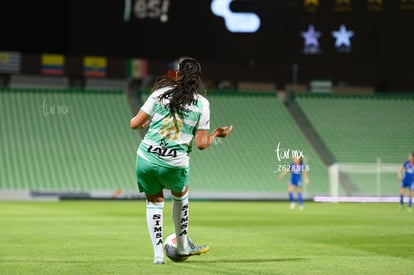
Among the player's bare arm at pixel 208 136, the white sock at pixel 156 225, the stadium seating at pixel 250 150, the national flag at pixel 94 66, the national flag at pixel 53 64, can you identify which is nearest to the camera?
the player's bare arm at pixel 208 136

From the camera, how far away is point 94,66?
1832 inches

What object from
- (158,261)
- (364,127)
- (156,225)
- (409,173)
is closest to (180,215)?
(156,225)

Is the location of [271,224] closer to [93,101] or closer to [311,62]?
[311,62]

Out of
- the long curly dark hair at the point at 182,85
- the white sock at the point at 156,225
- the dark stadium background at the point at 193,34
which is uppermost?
the dark stadium background at the point at 193,34

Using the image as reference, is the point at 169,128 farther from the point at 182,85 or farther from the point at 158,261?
the point at 158,261

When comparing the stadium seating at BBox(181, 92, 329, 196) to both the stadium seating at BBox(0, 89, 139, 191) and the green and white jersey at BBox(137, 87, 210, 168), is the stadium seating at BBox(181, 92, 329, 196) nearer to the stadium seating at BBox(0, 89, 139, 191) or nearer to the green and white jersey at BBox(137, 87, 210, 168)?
the stadium seating at BBox(0, 89, 139, 191)

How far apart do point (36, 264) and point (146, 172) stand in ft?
6.07

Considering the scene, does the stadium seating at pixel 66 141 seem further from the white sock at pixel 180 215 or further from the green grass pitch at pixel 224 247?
the white sock at pixel 180 215

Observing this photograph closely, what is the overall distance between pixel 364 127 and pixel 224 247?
112ft

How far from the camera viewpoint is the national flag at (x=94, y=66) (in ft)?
152

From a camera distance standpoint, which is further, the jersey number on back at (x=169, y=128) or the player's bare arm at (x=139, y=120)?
the jersey number on back at (x=169, y=128)

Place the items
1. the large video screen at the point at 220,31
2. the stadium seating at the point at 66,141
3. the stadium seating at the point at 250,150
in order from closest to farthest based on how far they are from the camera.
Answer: the large video screen at the point at 220,31, the stadium seating at the point at 66,141, the stadium seating at the point at 250,150

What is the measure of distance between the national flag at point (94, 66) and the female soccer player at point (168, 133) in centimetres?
3543

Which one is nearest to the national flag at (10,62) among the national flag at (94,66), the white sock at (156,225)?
the national flag at (94,66)
